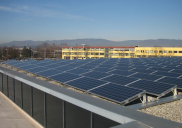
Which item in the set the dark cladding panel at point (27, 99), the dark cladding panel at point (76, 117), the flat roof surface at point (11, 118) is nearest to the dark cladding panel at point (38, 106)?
the flat roof surface at point (11, 118)

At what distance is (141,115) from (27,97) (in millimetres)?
8966

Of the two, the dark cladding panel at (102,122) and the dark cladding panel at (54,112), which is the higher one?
the dark cladding panel at (102,122)

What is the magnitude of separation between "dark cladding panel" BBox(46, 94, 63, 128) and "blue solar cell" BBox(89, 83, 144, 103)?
2.10 meters

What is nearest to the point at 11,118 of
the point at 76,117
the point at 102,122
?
the point at 76,117

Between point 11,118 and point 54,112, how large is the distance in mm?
3899

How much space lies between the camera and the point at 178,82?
40.3 feet

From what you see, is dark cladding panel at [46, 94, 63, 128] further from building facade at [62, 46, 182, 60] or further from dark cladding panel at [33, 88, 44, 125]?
building facade at [62, 46, 182, 60]

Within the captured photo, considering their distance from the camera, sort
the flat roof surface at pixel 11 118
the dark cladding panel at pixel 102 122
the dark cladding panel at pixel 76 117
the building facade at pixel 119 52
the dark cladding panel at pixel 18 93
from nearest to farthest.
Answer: the dark cladding panel at pixel 102 122 → the dark cladding panel at pixel 76 117 → the flat roof surface at pixel 11 118 → the dark cladding panel at pixel 18 93 → the building facade at pixel 119 52

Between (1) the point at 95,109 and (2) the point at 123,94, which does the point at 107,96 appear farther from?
(1) the point at 95,109

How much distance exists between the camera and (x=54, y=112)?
870 cm

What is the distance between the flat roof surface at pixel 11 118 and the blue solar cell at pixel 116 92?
4.29 m

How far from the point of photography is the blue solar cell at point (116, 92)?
8204mm

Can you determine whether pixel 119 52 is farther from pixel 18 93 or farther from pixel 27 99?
pixel 27 99

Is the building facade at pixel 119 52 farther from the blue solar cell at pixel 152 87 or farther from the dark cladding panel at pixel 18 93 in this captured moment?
the blue solar cell at pixel 152 87
